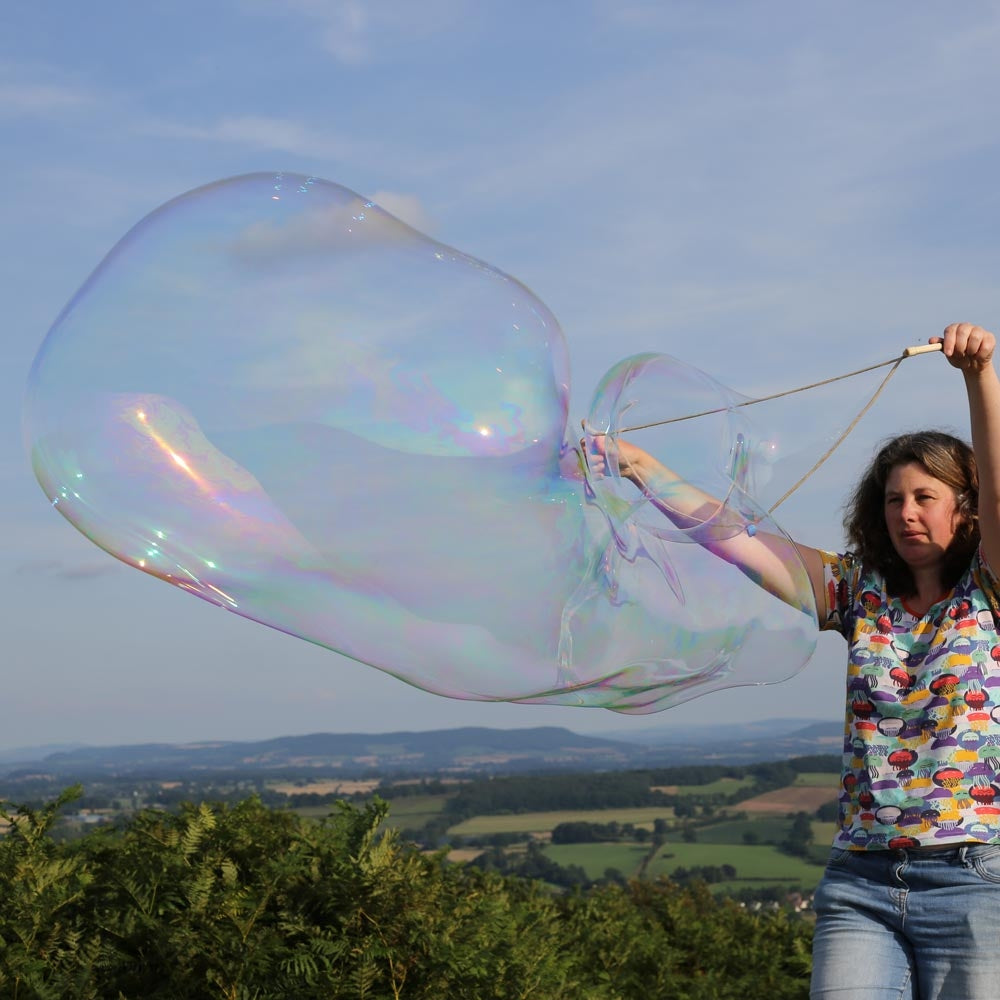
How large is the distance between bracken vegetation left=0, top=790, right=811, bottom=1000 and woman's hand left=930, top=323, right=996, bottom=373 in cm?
241

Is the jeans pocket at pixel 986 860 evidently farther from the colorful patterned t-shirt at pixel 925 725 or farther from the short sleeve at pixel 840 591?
the short sleeve at pixel 840 591

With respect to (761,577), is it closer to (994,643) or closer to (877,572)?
(877,572)

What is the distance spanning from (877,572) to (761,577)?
39 cm

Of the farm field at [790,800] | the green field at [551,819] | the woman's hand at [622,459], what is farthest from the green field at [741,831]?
the woman's hand at [622,459]

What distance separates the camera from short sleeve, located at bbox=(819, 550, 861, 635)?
362 cm

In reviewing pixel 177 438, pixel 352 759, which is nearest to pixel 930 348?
pixel 177 438

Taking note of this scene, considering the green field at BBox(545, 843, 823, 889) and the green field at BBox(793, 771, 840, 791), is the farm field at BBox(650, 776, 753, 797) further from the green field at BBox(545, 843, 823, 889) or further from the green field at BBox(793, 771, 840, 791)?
the green field at BBox(545, 843, 823, 889)

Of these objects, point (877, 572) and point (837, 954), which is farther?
point (877, 572)

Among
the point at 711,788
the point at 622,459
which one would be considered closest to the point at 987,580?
the point at 622,459

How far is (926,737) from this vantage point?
3.16 meters

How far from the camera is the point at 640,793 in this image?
1903 cm

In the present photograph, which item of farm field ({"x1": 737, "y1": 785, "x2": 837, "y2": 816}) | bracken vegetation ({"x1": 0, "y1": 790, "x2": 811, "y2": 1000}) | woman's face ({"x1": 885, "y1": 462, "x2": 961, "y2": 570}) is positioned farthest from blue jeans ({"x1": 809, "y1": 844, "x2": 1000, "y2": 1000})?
farm field ({"x1": 737, "y1": 785, "x2": 837, "y2": 816})

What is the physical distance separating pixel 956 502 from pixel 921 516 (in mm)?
118

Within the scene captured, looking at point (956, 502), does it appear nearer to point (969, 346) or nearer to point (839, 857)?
point (969, 346)
